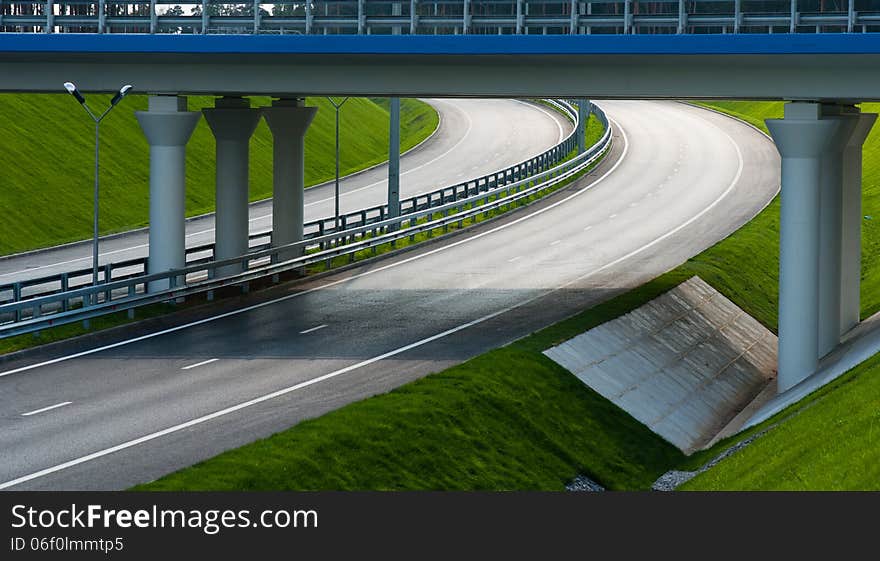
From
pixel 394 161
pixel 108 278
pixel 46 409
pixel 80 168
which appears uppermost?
pixel 394 161

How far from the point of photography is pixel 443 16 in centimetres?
4316

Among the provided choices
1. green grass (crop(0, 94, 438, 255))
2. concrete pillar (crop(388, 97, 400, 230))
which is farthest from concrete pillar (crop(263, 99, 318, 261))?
green grass (crop(0, 94, 438, 255))

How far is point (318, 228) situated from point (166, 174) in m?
22.8

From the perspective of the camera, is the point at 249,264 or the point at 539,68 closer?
the point at 539,68

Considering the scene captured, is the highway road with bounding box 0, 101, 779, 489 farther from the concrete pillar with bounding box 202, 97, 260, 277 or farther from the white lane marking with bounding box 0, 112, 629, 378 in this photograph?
the concrete pillar with bounding box 202, 97, 260, 277

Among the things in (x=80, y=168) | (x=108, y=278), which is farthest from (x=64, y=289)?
(x=80, y=168)

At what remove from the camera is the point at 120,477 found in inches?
1102

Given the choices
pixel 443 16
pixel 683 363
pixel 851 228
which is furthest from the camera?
pixel 851 228

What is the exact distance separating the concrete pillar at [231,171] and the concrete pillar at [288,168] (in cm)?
254

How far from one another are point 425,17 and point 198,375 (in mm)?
12154

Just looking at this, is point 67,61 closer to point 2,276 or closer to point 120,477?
point 2,276

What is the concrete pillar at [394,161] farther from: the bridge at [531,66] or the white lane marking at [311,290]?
the bridge at [531,66]

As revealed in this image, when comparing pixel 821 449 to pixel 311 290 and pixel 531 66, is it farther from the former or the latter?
pixel 311 290

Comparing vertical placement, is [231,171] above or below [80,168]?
above
